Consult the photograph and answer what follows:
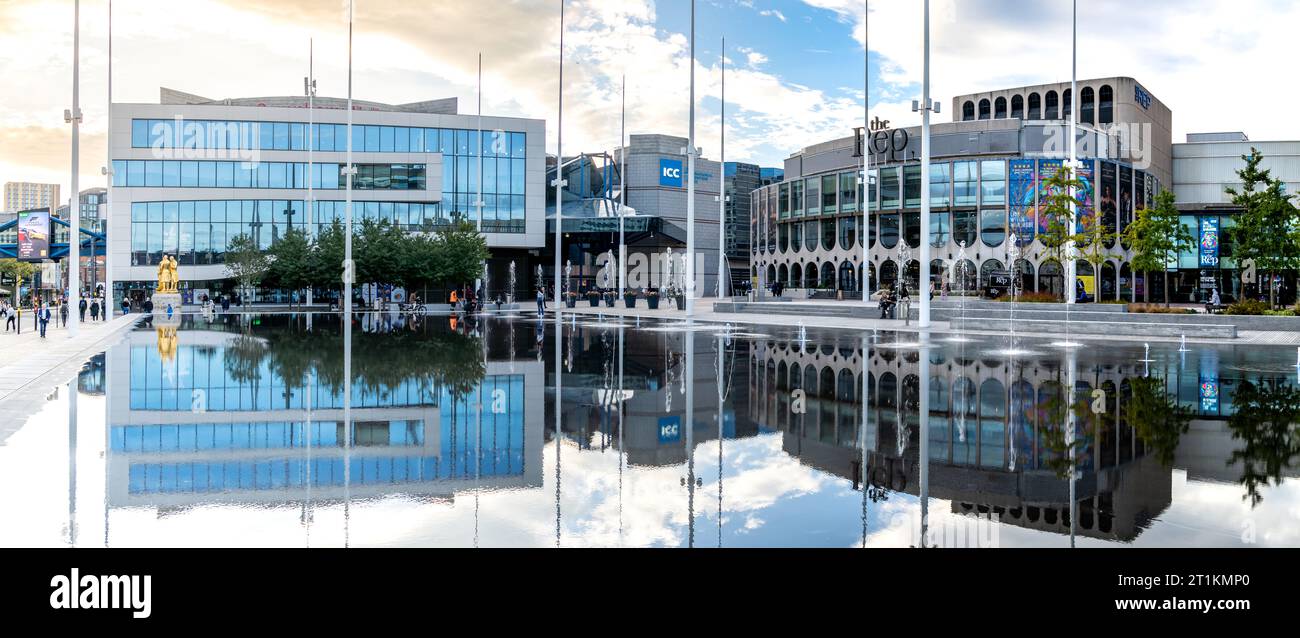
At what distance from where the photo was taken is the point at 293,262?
65750 mm

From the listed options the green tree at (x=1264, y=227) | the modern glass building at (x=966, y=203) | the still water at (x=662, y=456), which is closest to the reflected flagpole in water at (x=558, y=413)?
the still water at (x=662, y=456)

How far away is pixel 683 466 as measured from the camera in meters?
9.72

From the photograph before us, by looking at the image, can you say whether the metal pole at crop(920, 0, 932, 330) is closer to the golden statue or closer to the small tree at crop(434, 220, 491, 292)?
the small tree at crop(434, 220, 491, 292)

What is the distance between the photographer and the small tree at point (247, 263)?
2704 inches

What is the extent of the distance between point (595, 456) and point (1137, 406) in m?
8.64

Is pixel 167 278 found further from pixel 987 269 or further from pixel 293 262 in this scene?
pixel 987 269

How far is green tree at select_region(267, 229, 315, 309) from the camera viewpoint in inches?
2589

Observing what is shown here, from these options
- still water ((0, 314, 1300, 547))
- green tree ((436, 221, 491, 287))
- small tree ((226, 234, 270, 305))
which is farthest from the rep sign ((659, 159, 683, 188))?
still water ((0, 314, 1300, 547))

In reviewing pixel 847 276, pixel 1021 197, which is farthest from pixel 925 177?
pixel 847 276

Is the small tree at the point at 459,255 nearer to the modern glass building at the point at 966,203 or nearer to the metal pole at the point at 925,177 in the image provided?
the modern glass building at the point at 966,203

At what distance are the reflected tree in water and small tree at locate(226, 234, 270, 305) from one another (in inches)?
2602

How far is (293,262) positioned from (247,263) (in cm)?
515

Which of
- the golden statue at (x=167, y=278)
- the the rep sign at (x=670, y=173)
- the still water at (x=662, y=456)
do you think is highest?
the the rep sign at (x=670, y=173)

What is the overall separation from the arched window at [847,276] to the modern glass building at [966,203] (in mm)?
111
